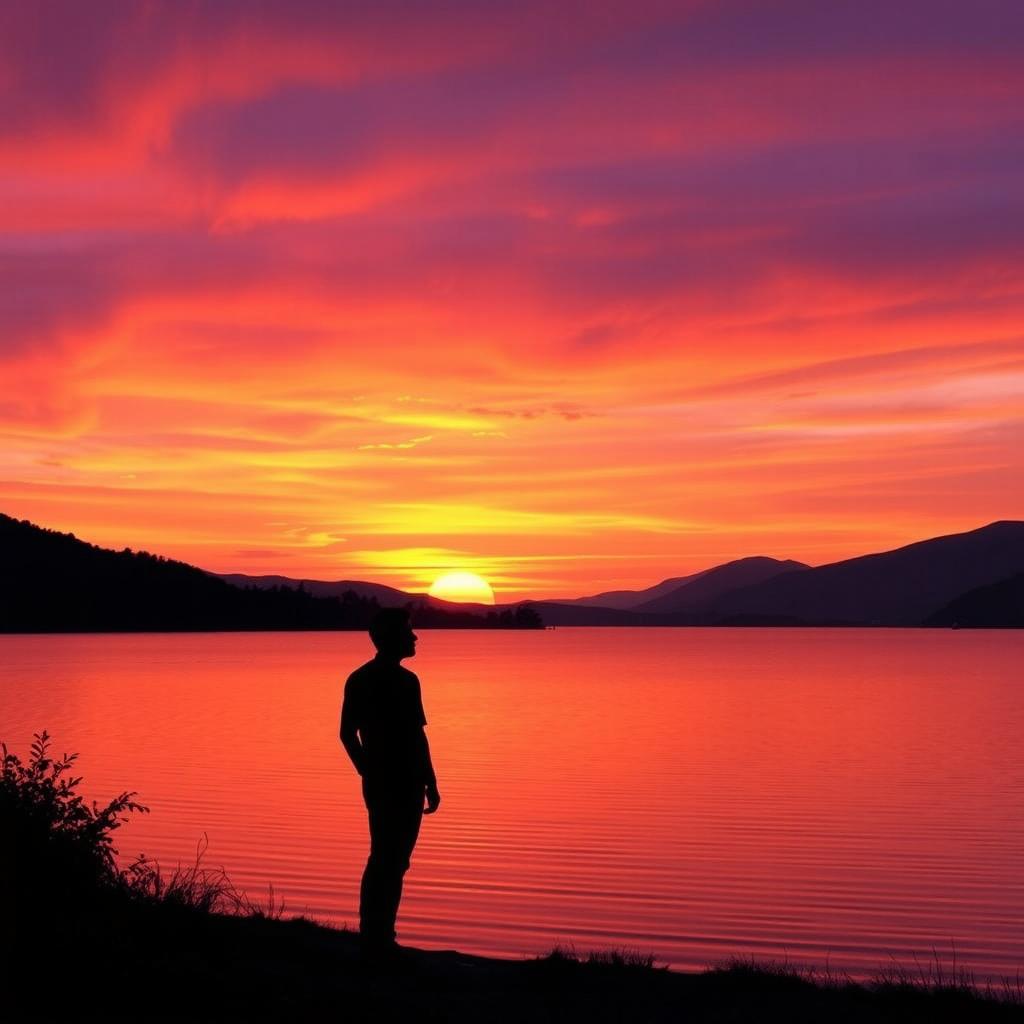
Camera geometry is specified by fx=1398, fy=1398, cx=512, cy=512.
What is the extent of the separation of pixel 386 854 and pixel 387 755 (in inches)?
31.9

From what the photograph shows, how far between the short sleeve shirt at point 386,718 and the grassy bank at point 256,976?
1.56 metres

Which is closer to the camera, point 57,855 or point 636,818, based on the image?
point 57,855

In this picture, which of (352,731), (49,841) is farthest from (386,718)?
(49,841)

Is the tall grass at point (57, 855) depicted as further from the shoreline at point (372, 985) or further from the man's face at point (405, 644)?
the man's face at point (405, 644)

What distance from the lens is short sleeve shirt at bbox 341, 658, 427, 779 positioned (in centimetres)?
1092

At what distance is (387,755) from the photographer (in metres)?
11.0

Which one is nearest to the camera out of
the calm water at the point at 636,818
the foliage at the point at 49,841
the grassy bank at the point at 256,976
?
the grassy bank at the point at 256,976

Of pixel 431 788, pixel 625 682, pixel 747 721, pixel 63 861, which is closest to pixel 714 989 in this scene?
pixel 431 788

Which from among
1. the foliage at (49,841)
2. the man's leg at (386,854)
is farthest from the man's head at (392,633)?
the foliage at (49,841)

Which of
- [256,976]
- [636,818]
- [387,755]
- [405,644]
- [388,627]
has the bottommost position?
[636,818]

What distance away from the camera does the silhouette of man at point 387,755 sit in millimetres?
10914

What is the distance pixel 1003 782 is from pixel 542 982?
2905 centimetres

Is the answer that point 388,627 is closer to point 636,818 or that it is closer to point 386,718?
point 386,718

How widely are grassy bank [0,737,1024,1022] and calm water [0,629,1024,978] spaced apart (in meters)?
4.90
